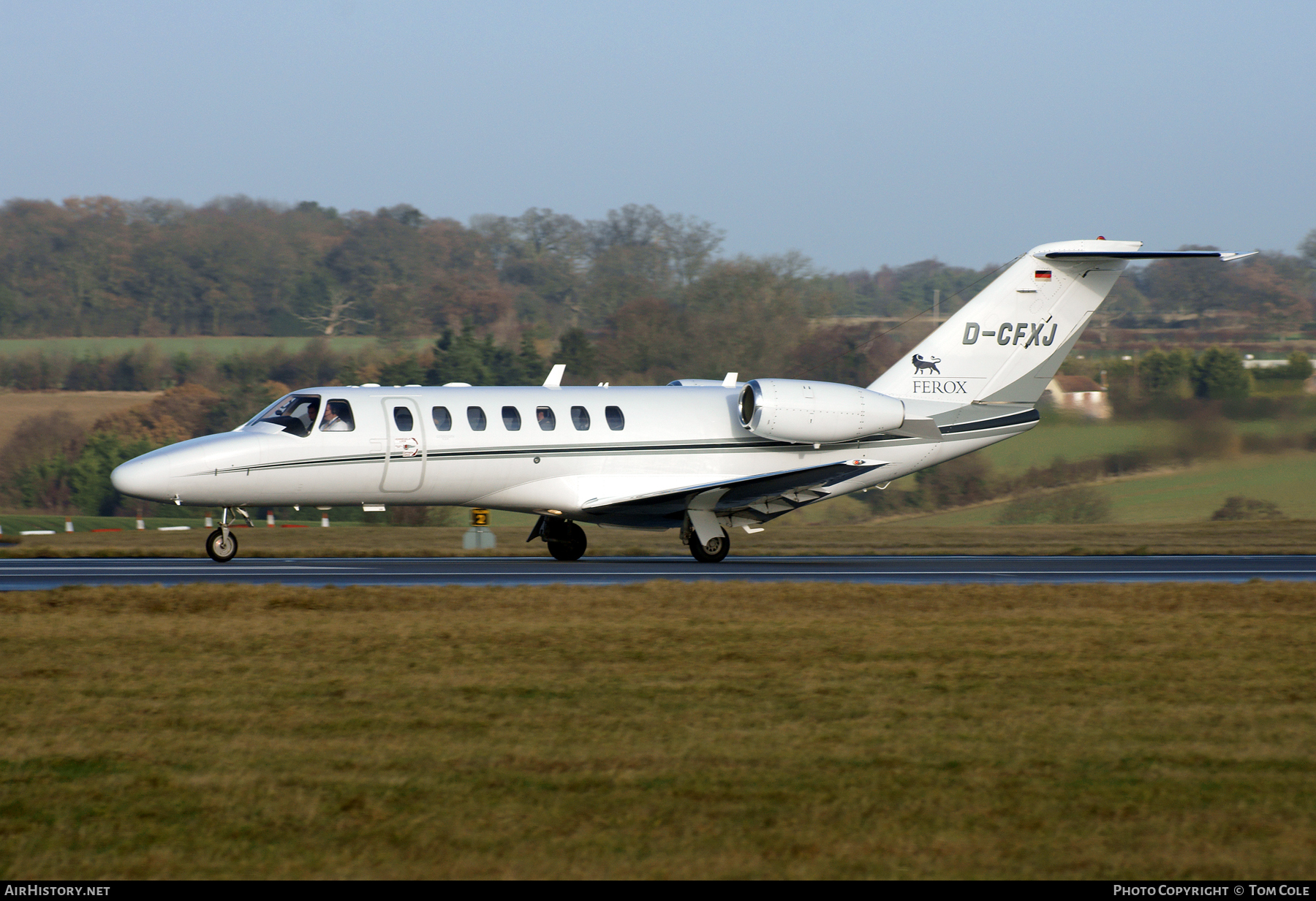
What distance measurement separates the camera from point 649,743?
7809 millimetres

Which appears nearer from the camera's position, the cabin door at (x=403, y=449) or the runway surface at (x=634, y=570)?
the runway surface at (x=634, y=570)

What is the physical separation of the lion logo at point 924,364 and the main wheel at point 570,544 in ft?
21.1

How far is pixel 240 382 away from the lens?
63438mm

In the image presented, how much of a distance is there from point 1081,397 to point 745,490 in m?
22.5

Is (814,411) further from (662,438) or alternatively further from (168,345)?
(168,345)

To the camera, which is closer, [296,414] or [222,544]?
[296,414]

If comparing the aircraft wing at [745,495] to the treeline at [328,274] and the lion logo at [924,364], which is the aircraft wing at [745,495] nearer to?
the lion logo at [924,364]

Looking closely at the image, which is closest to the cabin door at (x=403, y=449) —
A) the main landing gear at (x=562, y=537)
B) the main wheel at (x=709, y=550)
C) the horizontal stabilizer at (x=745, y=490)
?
the horizontal stabilizer at (x=745, y=490)

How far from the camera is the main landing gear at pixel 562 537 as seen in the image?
2228cm

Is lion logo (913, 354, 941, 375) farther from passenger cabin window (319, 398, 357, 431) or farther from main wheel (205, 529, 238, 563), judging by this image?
main wheel (205, 529, 238, 563)

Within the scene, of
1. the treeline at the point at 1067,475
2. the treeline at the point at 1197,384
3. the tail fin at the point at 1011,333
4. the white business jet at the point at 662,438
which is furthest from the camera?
the treeline at the point at 1197,384

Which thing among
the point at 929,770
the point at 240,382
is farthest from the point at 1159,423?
the point at 240,382

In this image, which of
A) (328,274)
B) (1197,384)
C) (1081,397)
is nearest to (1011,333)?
(1197,384)
